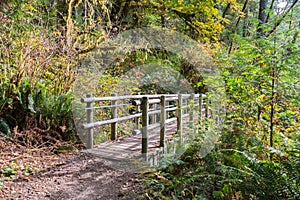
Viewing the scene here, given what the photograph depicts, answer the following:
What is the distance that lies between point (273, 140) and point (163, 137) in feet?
7.34

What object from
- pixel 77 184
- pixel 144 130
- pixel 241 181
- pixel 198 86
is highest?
pixel 198 86

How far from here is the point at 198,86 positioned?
5359mm

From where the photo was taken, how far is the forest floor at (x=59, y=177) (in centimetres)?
346

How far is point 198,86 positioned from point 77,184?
3.07 metres

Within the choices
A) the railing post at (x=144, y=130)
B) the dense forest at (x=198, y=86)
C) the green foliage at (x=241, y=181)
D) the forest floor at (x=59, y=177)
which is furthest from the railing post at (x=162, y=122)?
the green foliage at (x=241, y=181)

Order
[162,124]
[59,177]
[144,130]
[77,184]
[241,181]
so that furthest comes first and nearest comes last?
1. [162,124]
2. [144,130]
3. [59,177]
4. [77,184]
5. [241,181]

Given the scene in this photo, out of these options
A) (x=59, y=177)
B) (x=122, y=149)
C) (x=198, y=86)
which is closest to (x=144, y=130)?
(x=122, y=149)

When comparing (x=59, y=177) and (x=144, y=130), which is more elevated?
(x=144, y=130)

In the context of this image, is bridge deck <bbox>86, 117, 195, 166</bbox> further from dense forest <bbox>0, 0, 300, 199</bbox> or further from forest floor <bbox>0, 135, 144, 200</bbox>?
dense forest <bbox>0, 0, 300, 199</bbox>

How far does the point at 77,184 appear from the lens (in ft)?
12.6

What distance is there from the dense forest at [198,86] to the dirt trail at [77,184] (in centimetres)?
25

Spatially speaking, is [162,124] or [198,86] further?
[162,124]

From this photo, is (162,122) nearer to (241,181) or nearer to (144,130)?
(144,130)

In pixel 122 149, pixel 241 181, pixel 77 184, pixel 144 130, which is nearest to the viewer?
pixel 241 181
